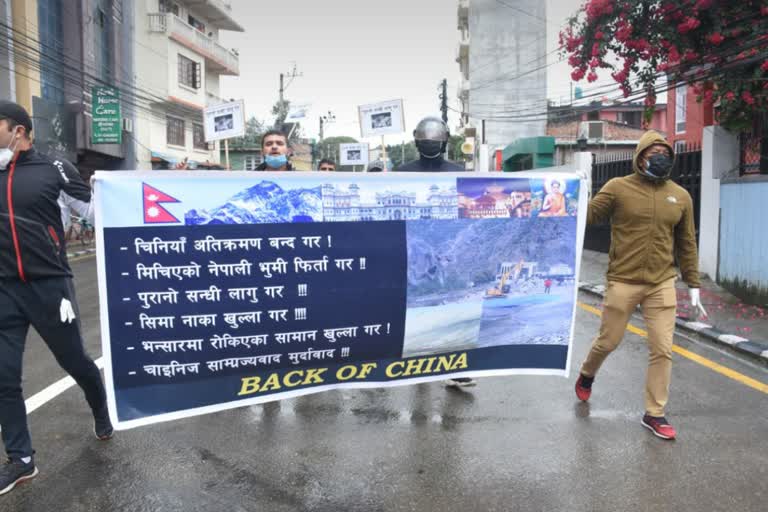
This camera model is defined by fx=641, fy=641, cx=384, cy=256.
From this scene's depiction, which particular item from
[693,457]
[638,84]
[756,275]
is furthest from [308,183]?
[638,84]

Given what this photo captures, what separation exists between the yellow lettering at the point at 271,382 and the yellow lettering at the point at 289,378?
0.13 feet

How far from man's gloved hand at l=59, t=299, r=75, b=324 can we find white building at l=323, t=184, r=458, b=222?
144 cm

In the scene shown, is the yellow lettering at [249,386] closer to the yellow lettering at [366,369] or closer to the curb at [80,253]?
the yellow lettering at [366,369]

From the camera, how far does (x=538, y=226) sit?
394 cm

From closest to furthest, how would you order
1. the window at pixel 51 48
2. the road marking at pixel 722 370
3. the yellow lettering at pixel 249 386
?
the yellow lettering at pixel 249 386 → the road marking at pixel 722 370 → the window at pixel 51 48

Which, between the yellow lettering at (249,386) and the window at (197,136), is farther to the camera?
the window at (197,136)

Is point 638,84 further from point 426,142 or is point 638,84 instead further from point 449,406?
point 449,406

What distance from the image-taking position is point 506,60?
144 feet

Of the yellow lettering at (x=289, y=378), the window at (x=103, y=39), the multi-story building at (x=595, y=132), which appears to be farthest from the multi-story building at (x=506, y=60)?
the yellow lettering at (x=289, y=378)

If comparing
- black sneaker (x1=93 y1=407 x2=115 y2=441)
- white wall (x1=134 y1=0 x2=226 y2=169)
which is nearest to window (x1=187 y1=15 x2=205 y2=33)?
white wall (x1=134 y1=0 x2=226 y2=169)

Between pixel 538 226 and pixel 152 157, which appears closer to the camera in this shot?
pixel 538 226

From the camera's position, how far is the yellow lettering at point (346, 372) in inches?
139

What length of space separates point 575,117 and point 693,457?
4048 centimetres

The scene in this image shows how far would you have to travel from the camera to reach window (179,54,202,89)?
31.6 m
